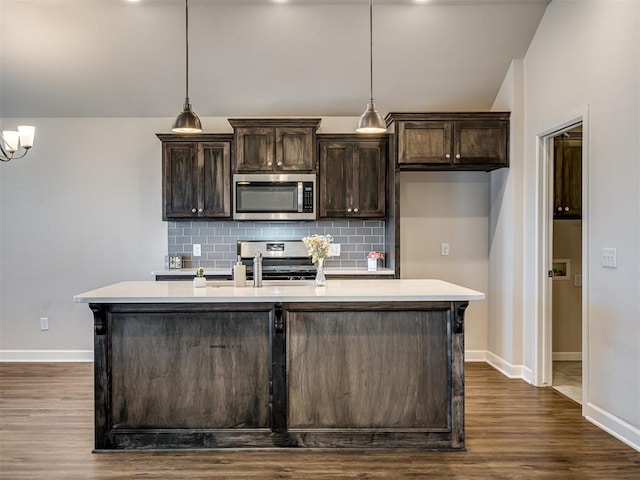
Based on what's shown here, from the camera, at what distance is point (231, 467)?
2.88m

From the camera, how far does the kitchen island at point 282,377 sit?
309 centimetres

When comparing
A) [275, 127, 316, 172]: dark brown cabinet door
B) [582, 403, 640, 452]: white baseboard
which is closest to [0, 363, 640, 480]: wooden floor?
[582, 403, 640, 452]: white baseboard

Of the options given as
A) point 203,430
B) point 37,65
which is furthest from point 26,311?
point 203,430

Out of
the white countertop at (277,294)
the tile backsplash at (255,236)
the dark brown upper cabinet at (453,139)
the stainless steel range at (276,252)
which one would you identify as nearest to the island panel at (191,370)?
the white countertop at (277,294)

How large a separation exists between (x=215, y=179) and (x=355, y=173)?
136 cm

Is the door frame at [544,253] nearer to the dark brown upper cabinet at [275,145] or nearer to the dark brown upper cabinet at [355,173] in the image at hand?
the dark brown upper cabinet at [355,173]

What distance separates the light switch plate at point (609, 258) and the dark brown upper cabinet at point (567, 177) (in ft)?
5.85

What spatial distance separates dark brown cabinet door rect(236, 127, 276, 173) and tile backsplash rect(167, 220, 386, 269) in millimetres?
683

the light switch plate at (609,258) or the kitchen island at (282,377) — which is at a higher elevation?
the light switch plate at (609,258)

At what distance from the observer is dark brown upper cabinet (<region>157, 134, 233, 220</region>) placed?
5.05 m

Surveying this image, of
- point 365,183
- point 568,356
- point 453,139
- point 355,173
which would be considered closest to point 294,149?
point 355,173

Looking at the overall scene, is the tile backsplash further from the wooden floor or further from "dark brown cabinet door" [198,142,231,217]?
the wooden floor

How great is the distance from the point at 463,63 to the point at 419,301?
2.76 m

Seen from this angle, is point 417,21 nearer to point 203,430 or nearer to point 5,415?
point 203,430
